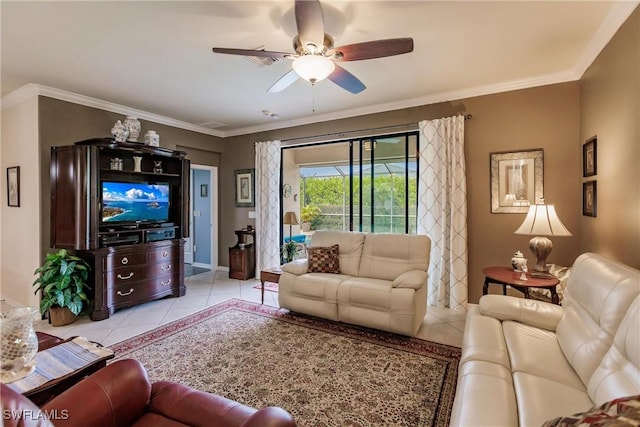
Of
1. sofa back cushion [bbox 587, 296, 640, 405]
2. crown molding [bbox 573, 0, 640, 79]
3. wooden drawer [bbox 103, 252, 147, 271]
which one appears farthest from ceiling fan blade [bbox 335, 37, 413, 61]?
wooden drawer [bbox 103, 252, 147, 271]

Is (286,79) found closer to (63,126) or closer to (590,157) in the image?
(590,157)

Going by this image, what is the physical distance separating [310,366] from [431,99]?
11.2 ft

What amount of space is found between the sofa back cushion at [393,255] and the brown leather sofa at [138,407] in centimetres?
243

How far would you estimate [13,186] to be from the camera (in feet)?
12.6

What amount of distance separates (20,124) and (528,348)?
5.59m

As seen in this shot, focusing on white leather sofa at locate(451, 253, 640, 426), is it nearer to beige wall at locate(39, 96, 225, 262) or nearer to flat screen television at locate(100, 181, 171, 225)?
flat screen television at locate(100, 181, 171, 225)

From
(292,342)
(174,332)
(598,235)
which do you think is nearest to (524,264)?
(598,235)

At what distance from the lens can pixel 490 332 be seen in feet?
6.43

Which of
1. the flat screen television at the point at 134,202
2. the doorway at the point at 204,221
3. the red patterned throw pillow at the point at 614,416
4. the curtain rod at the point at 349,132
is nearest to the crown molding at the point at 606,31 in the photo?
the curtain rod at the point at 349,132

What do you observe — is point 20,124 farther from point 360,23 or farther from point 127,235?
point 360,23

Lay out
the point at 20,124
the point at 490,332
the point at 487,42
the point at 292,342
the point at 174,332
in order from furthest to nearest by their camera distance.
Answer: the point at 20,124 < the point at 174,332 < the point at 292,342 < the point at 487,42 < the point at 490,332

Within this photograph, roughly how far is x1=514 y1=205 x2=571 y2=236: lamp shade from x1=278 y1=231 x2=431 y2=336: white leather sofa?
0.96 metres

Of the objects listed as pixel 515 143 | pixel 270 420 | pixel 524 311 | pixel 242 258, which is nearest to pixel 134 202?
pixel 242 258

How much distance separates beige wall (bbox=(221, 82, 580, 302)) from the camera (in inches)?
129
